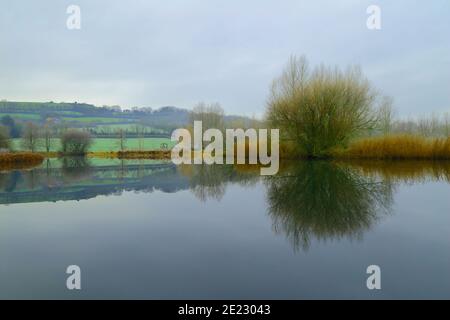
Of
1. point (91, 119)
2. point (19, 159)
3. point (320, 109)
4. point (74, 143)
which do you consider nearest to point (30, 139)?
point (74, 143)

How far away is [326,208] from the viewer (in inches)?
212

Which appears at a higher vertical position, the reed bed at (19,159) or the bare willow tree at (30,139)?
the bare willow tree at (30,139)

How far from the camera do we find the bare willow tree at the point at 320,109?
17453 mm

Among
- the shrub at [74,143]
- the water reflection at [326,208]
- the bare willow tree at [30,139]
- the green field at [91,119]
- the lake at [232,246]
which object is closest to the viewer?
the lake at [232,246]

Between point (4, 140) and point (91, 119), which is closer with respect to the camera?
point (4, 140)

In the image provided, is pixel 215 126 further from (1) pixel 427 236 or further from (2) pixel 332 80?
(1) pixel 427 236

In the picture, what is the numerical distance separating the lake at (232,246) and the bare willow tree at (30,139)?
36.0 meters

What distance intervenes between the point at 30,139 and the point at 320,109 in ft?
114

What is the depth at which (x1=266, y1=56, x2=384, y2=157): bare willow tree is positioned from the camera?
57.3 feet

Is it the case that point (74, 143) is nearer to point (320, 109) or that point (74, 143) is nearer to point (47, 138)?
point (47, 138)

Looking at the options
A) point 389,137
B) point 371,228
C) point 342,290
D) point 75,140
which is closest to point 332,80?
point 389,137

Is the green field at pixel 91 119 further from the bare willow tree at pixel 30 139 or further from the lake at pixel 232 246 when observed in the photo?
the lake at pixel 232 246

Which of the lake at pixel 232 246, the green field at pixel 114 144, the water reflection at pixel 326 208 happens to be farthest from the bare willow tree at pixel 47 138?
the water reflection at pixel 326 208
